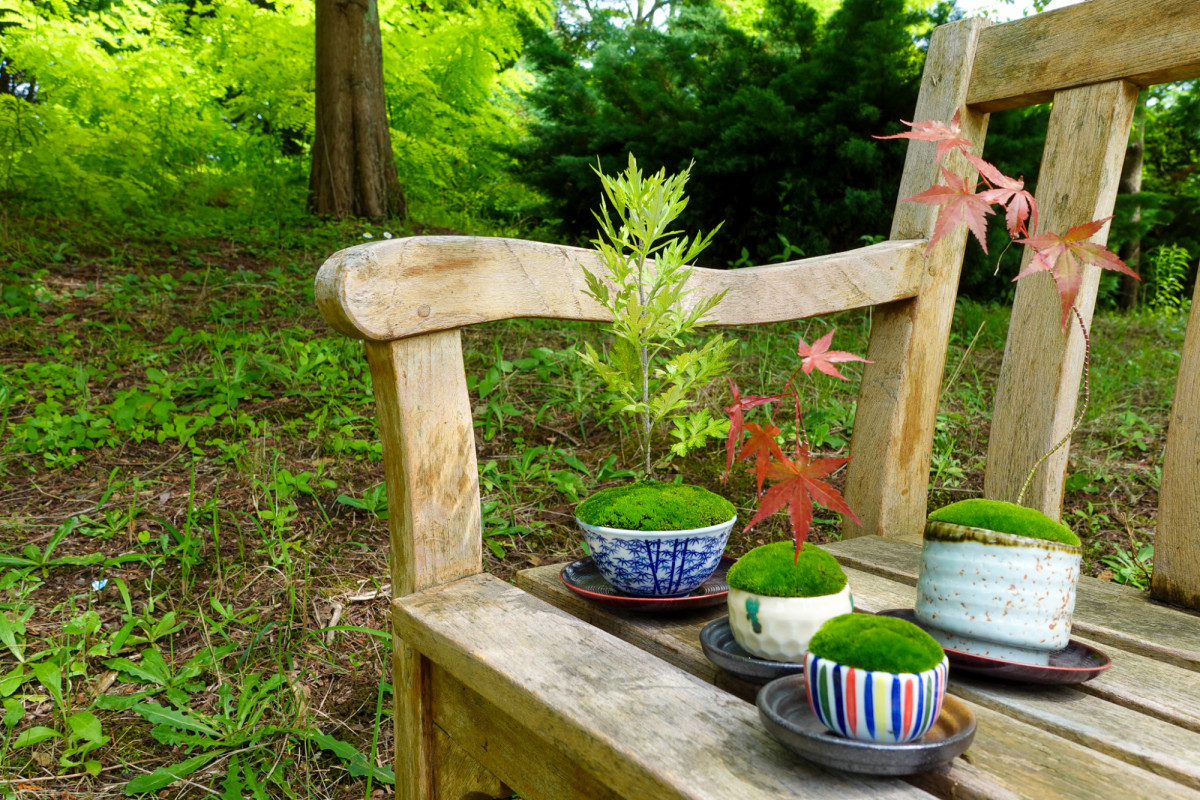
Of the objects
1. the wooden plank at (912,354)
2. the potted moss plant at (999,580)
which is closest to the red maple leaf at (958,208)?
the potted moss plant at (999,580)

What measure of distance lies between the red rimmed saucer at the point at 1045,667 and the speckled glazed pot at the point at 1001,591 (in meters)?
0.02

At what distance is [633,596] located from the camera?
100 centimetres

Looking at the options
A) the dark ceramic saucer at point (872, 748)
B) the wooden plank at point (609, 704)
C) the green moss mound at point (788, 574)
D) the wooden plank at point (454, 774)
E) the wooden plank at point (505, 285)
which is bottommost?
the wooden plank at point (454, 774)

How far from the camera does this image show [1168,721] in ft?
2.59

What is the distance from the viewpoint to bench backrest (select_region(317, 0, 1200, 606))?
3.33 feet

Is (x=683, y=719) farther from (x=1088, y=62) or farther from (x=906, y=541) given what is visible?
(x=1088, y=62)

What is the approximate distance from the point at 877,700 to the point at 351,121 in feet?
18.0

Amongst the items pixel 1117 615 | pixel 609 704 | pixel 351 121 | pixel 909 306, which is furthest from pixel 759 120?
pixel 609 704

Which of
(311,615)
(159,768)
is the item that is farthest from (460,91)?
(159,768)

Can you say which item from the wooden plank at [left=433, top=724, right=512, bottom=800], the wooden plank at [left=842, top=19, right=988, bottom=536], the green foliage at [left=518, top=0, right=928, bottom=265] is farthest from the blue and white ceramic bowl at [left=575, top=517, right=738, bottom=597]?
the green foliage at [left=518, top=0, right=928, bottom=265]

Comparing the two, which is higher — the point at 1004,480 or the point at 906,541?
the point at 1004,480

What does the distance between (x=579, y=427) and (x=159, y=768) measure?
1.59 m

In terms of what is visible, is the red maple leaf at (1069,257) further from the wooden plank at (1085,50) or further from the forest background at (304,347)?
the forest background at (304,347)

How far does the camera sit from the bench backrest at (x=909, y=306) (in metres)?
1.02
